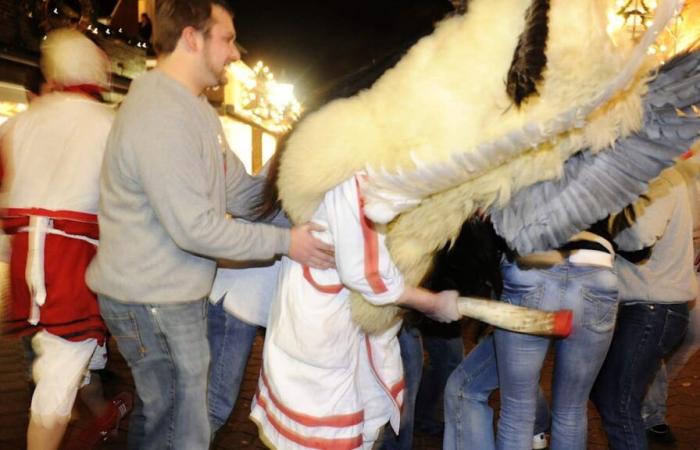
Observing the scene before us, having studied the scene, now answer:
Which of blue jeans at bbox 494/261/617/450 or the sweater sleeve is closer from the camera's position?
the sweater sleeve

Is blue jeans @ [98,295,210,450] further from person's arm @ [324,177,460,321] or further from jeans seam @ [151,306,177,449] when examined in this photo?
person's arm @ [324,177,460,321]

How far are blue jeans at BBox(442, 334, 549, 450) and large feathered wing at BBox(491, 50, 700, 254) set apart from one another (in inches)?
35.8

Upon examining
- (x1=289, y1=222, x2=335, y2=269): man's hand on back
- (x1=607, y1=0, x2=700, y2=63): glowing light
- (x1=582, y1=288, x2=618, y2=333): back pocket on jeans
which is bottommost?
(x1=582, y1=288, x2=618, y2=333): back pocket on jeans

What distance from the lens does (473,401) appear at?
2.81 meters

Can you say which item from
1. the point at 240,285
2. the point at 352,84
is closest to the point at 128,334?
the point at 240,285

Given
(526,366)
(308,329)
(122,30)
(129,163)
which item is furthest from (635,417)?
(122,30)

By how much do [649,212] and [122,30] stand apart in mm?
13280

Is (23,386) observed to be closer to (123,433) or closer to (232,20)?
(123,433)

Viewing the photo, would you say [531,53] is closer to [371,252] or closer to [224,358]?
[371,252]

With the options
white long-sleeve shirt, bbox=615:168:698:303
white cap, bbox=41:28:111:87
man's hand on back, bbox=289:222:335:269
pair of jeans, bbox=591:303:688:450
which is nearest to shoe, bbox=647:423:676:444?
pair of jeans, bbox=591:303:688:450

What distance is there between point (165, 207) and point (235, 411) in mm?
2425

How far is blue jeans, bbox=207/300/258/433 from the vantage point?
113 inches

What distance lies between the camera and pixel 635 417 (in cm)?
290

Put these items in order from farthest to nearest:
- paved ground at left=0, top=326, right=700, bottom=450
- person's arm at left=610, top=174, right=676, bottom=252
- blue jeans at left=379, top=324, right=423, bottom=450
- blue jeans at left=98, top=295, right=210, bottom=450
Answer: paved ground at left=0, top=326, right=700, bottom=450
blue jeans at left=379, top=324, right=423, bottom=450
person's arm at left=610, top=174, right=676, bottom=252
blue jeans at left=98, top=295, right=210, bottom=450
